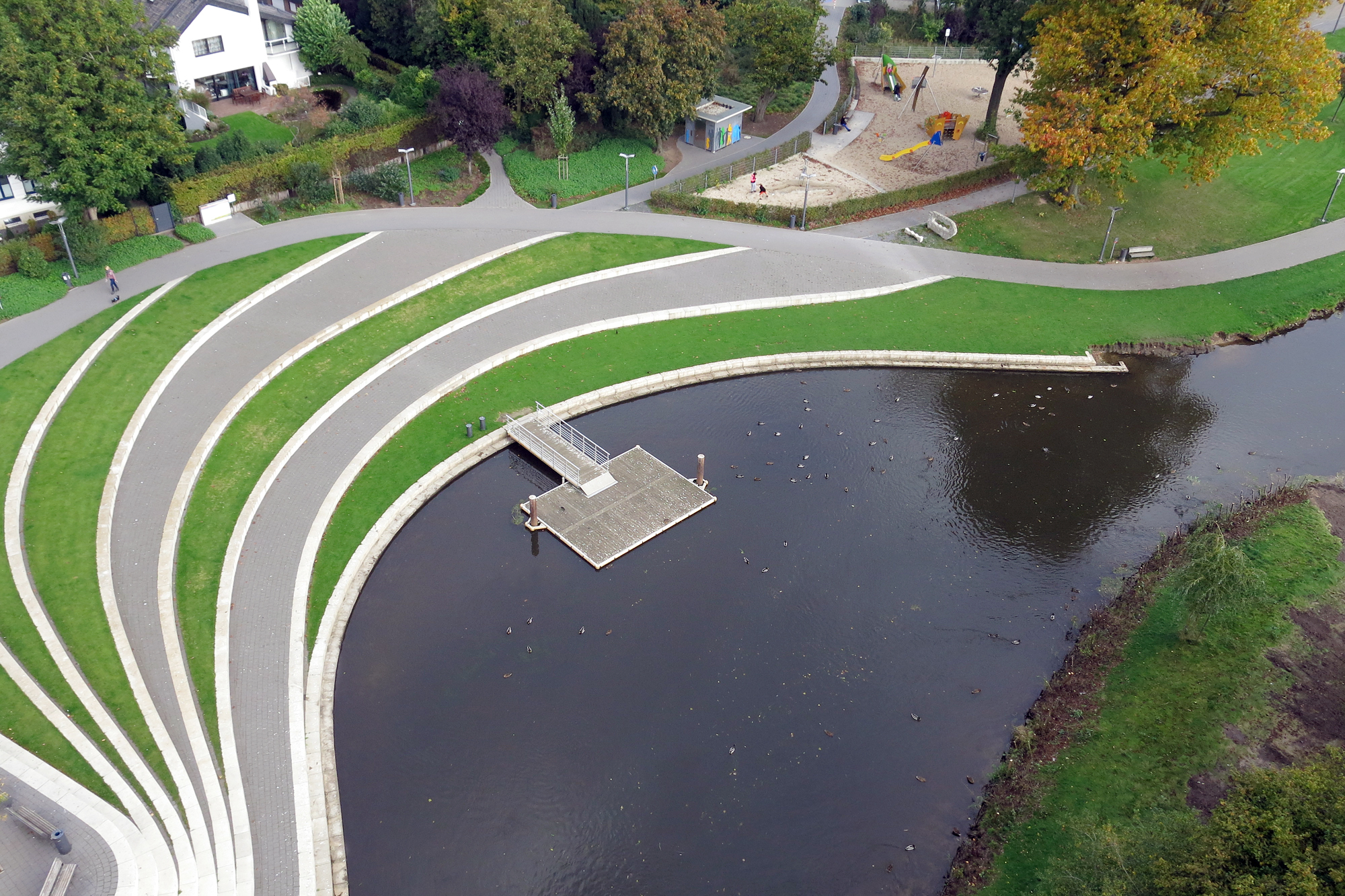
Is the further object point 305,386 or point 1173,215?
point 1173,215

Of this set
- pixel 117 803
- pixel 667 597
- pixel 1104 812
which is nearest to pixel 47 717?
pixel 117 803

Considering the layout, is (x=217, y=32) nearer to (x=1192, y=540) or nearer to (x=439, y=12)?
(x=439, y=12)

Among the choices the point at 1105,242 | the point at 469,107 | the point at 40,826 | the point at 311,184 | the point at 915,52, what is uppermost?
the point at 915,52

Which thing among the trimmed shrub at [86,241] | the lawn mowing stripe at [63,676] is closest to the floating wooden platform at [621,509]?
the lawn mowing stripe at [63,676]

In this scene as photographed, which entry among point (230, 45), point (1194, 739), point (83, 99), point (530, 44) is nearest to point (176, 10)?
point (230, 45)

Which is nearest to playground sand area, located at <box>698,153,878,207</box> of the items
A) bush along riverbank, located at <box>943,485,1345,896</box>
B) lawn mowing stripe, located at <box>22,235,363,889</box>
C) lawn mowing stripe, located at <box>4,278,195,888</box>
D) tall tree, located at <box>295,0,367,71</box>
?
lawn mowing stripe, located at <box>22,235,363,889</box>

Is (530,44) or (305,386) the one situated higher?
(530,44)

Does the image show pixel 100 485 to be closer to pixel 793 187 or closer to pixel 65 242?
pixel 65 242
